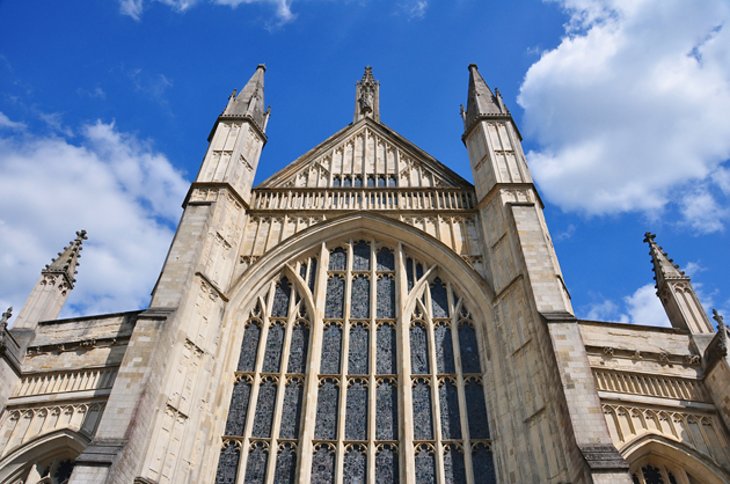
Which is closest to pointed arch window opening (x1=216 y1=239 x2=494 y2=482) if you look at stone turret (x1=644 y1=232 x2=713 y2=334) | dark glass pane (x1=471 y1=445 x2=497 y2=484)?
dark glass pane (x1=471 y1=445 x2=497 y2=484)

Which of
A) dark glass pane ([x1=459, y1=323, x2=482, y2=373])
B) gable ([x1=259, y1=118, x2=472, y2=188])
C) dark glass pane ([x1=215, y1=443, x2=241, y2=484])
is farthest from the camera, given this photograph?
gable ([x1=259, y1=118, x2=472, y2=188])

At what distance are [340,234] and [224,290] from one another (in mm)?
3257

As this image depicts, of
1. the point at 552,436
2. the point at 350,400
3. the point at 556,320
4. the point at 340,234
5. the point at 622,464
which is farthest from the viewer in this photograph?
the point at 340,234

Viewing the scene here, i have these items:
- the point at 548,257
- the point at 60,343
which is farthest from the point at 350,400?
the point at 60,343

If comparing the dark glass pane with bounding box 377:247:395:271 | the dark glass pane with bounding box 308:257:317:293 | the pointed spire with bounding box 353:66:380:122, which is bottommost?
the dark glass pane with bounding box 308:257:317:293

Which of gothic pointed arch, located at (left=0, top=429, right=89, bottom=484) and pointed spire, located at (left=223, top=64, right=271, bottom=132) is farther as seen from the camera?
pointed spire, located at (left=223, top=64, right=271, bottom=132)

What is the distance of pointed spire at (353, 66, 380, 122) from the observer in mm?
19433

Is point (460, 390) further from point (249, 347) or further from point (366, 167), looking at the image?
point (366, 167)

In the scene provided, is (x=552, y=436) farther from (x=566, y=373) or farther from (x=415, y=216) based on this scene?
(x=415, y=216)

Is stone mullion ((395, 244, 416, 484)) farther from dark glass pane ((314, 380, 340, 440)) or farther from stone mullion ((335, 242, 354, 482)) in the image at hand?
dark glass pane ((314, 380, 340, 440))

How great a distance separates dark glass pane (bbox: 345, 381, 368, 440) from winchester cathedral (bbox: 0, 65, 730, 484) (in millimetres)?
45

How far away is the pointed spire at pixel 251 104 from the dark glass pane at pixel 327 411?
27.9ft

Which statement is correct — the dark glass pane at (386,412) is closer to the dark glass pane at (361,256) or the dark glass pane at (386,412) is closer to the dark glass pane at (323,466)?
the dark glass pane at (323,466)

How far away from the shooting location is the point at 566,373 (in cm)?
938
